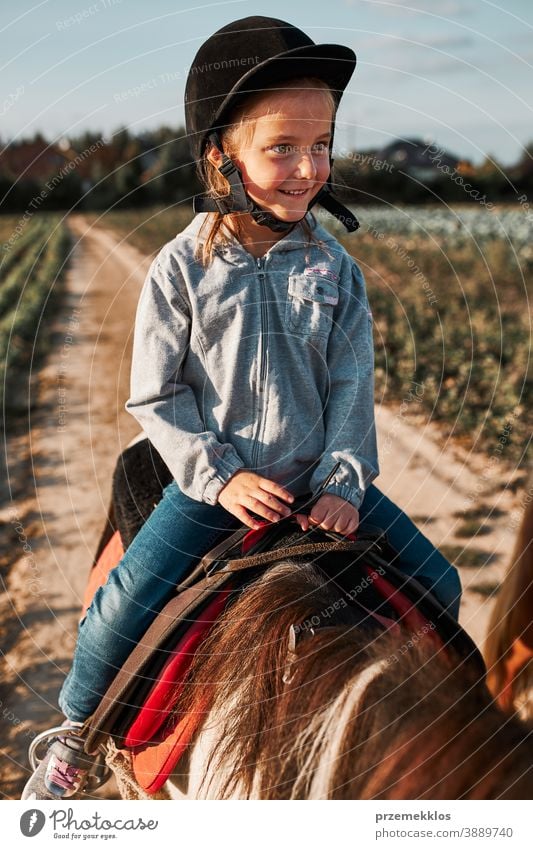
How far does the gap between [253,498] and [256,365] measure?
1.07 ft

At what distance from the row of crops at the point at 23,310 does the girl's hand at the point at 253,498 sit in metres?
1.19

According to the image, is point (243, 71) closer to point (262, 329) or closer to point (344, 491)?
point (262, 329)

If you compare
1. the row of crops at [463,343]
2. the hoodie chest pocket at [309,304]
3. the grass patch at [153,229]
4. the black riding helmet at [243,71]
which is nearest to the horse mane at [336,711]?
the hoodie chest pocket at [309,304]

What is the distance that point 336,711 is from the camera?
1.37m

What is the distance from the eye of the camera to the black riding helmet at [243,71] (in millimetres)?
1543

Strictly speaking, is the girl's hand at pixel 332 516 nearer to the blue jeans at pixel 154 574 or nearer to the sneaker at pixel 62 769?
the blue jeans at pixel 154 574

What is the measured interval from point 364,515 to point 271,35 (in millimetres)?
1160

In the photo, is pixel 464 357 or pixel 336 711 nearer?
pixel 336 711

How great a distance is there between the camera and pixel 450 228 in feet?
59.8

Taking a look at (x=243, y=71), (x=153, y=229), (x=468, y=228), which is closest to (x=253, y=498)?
(x=243, y=71)

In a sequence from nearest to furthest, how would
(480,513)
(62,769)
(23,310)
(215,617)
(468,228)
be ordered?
(215,617), (62,769), (480,513), (23,310), (468,228)

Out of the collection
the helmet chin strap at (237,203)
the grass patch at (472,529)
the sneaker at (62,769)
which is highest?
the helmet chin strap at (237,203)
